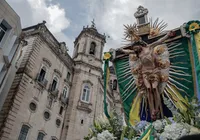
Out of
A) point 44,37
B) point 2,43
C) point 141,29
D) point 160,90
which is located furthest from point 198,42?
point 44,37

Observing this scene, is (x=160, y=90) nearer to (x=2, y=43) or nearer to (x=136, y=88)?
(x=136, y=88)

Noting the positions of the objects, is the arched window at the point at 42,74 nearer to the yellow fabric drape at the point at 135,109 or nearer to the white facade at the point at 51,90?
the white facade at the point at 51,90

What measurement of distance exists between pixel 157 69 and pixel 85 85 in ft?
70.6

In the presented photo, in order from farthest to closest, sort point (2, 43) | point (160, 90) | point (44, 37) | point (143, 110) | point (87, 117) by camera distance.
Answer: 1. point (87, 117)
2. point (44, 37)
3. point (2, 43)
4. point (143, 110)
5. point (160, 90)

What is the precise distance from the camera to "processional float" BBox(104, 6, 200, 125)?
7320 millimetres

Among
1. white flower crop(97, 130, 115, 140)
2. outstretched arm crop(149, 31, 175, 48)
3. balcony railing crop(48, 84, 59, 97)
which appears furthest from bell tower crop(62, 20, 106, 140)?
outstretched arm crop(149, 31, 175, 48)

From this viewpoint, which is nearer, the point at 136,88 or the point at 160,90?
the point at 160,90

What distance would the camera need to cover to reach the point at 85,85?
28.9 m

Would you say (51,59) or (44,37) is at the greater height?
(44,37)

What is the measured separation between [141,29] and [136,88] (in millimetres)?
2789

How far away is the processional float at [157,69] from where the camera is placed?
732cm

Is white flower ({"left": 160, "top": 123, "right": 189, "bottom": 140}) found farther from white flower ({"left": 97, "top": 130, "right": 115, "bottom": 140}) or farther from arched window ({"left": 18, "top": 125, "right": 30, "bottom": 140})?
arched window ({"left": 18, "top": 125, "right": 30, "bottom": 140})

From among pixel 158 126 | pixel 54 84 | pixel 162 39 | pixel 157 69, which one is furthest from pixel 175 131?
pixel 54 84

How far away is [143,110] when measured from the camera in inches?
326
